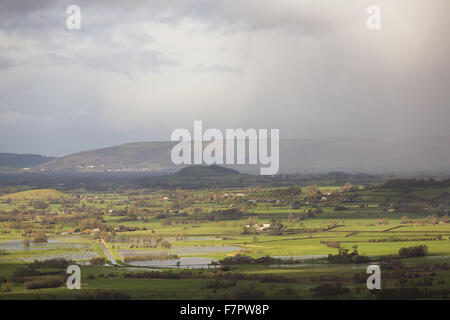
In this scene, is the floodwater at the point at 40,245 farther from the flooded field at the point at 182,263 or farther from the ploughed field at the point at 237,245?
the flooded field at the point at 182,263

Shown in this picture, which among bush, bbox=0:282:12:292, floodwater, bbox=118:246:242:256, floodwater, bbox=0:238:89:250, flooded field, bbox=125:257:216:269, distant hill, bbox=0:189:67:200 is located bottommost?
bush, bbox=0:282:12:292

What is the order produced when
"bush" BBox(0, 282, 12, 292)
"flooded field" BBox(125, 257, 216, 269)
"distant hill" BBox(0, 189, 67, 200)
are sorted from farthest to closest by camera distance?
"distant hill" BBox(0, 189, 67, 200) < "flooded field" BBox(125, 257, 216, 269) < "bush" BBox(0, 282, 12, 292)

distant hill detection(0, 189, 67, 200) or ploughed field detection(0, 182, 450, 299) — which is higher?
distant hill detection(0, 189, 67, 200)

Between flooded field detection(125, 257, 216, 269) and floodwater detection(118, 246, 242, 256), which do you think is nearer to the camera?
flooded field detection(125, 257, 216, 269)

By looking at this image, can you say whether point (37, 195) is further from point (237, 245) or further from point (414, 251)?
point (414, 251)

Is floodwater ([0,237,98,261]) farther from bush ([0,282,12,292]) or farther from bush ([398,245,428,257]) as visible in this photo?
bush ([398,245,428,257])

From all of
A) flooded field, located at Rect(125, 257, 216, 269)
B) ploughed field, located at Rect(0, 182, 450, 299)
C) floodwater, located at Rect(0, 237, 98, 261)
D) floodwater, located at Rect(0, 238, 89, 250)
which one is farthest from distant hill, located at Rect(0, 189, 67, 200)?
flooded field, located at Rect(125, 257, 216, 269)

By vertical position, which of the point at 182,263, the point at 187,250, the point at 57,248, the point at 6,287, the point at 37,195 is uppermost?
the point at 37,195

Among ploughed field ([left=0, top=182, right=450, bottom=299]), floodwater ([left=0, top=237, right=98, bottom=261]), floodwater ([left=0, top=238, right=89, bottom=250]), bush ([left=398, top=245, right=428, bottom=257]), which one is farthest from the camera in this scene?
floodwater ([left=0, top=238, right=89, bottom=250])

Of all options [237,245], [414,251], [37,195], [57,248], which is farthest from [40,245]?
[37,195]
